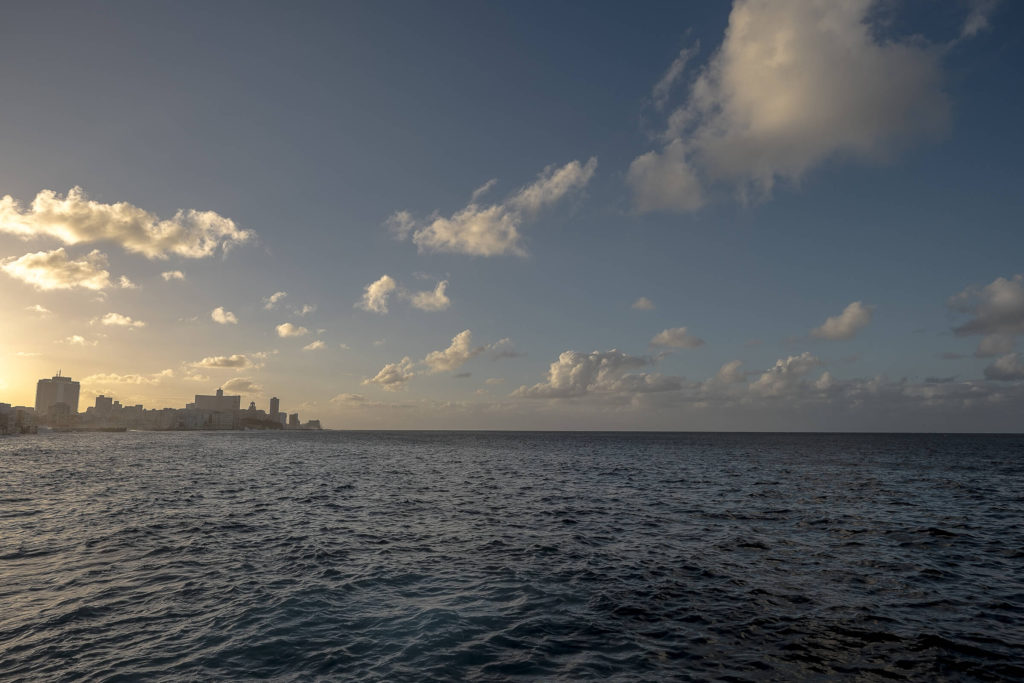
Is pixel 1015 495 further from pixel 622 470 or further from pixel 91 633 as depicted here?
pixel 91 633

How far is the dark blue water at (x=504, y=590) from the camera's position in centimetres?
1409

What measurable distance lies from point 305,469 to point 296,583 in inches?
2476

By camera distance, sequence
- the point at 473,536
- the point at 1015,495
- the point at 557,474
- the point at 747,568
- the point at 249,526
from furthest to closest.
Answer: the point at 557,474
the point at 1015,495
the point at 249,526
the point at 473,536
the point at 747,568

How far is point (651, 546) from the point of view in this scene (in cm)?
2741

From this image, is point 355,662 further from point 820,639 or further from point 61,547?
point 61,547

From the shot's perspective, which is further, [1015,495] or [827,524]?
[1015,495]

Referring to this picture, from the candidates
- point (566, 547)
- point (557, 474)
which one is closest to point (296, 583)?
point (566, 547)

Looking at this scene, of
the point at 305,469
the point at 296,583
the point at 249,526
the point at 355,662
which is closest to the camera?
the point at 355,662

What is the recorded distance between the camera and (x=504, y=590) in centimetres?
2006

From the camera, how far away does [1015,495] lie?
173ft

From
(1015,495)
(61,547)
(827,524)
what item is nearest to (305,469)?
(61,547)

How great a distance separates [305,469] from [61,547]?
53.9 metres

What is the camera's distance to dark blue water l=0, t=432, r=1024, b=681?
14.1 metres

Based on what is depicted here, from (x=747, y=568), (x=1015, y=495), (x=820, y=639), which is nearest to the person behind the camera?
(x=820, y=639)
